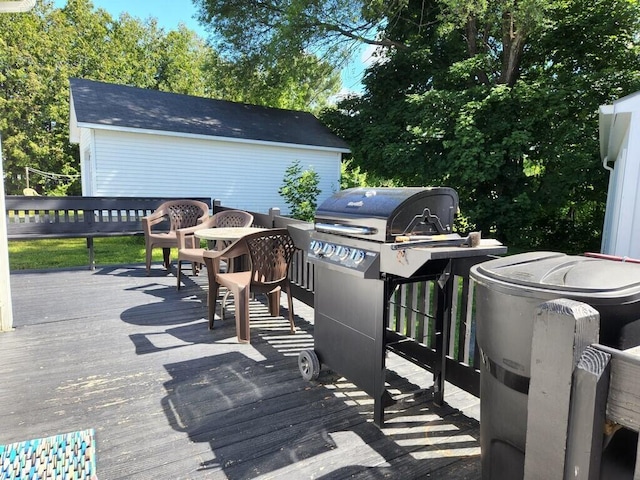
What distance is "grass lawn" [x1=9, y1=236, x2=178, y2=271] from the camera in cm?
747

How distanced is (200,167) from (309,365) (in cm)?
980

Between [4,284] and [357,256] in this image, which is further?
[4,284]

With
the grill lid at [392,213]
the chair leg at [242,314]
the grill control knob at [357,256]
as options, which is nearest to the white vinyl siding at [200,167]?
the chair leg at [242,314]

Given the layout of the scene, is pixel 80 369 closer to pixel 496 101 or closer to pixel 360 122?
pixel 496 101

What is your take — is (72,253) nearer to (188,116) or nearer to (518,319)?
(188,116)

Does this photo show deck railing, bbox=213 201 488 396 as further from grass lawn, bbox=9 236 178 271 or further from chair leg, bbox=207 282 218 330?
grass lawn, bbox=9 236 178 271

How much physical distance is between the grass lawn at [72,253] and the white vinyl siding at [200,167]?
1401 millimetres

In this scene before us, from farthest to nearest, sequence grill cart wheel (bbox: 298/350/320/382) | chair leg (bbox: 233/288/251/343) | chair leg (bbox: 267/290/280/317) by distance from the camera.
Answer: chair leg (bbox: 267/290/280/317) → chair leg (bbox: 233/288/251/343) → grill cart wheel (bbox: 298/350/320/382)

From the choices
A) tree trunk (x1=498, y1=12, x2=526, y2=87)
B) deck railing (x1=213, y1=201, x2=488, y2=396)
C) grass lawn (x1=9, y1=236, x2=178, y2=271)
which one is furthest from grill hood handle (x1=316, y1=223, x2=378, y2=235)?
tree trunk (x1=498, y1=12, x2=526, y2=87)

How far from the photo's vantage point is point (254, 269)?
11.1 ft

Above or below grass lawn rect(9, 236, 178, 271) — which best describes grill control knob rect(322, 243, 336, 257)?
above

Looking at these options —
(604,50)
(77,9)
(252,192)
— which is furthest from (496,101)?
(77,9)

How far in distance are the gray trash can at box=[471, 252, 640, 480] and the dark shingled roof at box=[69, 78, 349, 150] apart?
10.6 m

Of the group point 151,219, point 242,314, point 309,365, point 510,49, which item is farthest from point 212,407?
point 510,49
